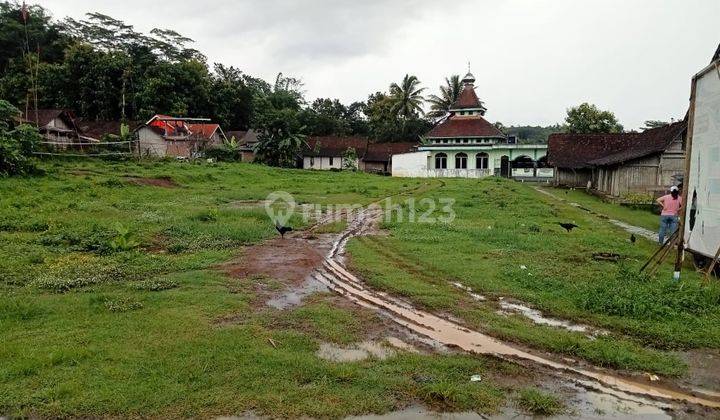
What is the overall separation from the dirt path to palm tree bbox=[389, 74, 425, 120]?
49.3m

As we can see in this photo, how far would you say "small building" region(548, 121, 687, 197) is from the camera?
2605 cm

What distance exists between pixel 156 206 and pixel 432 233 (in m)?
9.95

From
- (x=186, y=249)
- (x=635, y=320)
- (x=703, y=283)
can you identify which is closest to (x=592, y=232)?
(x=703, y=283)

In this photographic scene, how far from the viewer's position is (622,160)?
86.2 feet

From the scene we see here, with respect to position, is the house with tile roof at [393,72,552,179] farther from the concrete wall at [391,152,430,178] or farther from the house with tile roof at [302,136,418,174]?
the house with tile roof at [302,136,418,174]

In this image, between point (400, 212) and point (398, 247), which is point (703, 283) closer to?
point (398, 247)

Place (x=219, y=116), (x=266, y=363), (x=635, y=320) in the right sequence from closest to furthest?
(x=266, y=363) < (x=635, y=320) < (x=219, y=116)

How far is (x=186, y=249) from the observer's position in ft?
38.4

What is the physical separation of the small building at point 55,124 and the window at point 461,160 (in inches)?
1310

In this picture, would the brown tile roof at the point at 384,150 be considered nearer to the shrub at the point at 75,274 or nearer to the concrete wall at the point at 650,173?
the concrete wall at the point at 650,173

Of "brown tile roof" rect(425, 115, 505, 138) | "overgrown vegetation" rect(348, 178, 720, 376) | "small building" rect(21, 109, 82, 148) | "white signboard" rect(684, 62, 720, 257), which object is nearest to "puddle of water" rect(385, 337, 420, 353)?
"overgrown vegetation" rect(348, 178, 720, 376)

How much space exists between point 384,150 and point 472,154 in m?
10.4

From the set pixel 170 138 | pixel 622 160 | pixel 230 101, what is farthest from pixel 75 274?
pixel 230 101

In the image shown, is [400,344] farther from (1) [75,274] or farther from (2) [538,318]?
(1) [75,274]
